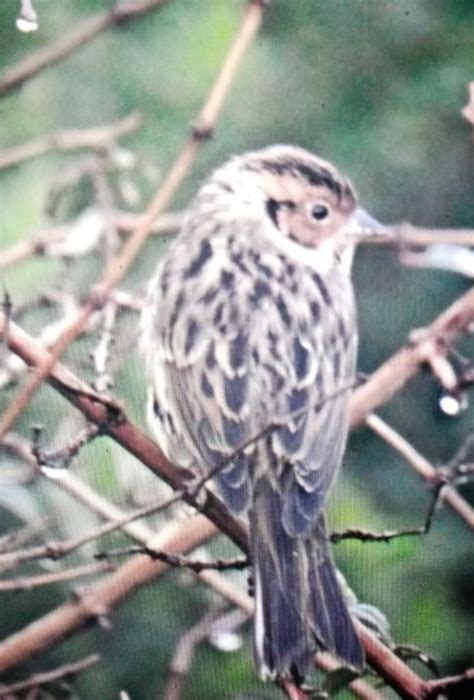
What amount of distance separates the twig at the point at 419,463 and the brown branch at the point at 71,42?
1.63 feet

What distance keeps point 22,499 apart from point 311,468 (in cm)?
32

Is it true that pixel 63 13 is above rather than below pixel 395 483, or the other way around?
above

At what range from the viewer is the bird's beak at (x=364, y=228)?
1319mm

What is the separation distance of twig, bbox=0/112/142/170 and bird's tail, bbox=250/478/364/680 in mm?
405

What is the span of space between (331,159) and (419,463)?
0.33 metres

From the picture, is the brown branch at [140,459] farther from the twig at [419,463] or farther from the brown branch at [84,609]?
the twig at [419,463]

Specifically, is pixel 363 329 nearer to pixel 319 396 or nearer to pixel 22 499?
pixel 319 396

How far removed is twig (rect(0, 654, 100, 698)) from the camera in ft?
4.41

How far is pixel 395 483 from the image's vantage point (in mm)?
1326

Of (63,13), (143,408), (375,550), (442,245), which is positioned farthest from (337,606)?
(63,13)

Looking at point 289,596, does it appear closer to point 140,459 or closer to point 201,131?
point 140,459

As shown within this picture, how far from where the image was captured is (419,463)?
1.32 m

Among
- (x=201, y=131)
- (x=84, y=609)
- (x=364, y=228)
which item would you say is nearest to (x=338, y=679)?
(x=84, y=609)

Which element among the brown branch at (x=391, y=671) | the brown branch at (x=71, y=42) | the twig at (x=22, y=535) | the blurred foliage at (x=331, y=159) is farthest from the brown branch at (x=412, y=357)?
the brown branch at (x=71, y=42)
